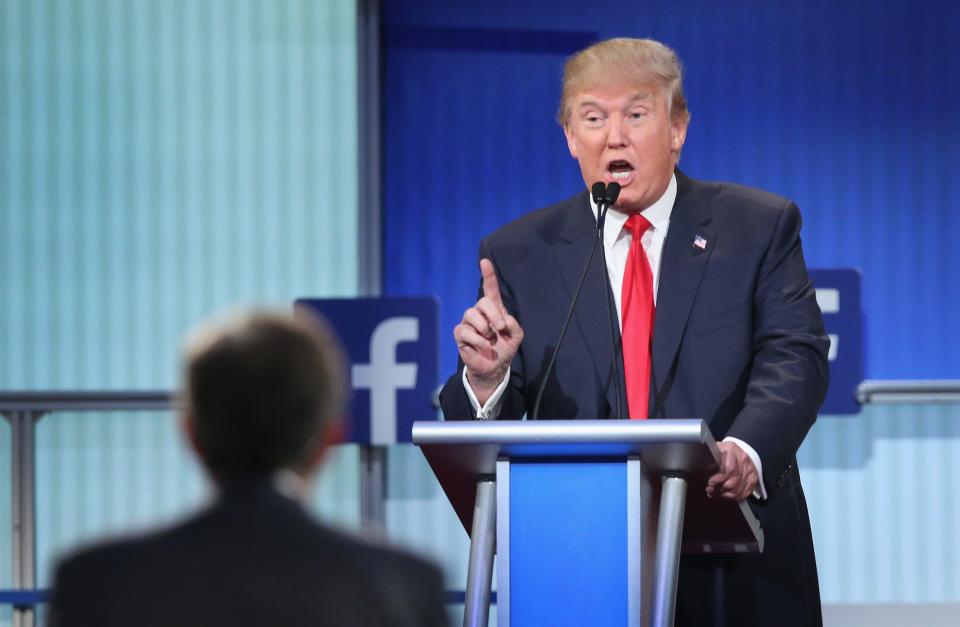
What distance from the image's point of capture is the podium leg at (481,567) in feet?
6.45

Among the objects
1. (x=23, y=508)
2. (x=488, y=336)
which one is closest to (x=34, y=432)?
(x=23, y=508)

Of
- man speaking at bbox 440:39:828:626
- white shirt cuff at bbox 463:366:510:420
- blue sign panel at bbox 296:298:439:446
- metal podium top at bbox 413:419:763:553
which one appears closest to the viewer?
metal podium top at bbox 413:419:763:553

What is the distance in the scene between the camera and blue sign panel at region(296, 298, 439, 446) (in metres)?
5.21

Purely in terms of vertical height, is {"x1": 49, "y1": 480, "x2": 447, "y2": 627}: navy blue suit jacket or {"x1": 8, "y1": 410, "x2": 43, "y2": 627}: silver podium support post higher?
{"x1": 49, "y1": 480, "x2": 447, "y2": 627}: navy blue suit jacket

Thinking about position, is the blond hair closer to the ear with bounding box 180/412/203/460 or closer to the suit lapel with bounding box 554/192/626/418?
the suit lapel with bounding box 554/192/626/418

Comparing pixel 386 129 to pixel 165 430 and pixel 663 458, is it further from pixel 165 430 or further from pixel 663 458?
pixel 663 458

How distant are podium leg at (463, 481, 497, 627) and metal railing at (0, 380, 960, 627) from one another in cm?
348

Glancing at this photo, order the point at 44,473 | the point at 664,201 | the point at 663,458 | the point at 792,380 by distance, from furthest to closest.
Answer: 1. the point at 44,473
2. the point at 664,201
3. the point at 792,380
4. the point at 663,458

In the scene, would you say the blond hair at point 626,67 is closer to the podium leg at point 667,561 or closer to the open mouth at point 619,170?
the open mouth at point 619,170

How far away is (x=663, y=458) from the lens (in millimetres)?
1900

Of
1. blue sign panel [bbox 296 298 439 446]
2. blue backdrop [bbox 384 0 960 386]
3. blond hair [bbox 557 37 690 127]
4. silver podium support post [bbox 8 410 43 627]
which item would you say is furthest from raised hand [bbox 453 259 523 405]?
silver podium support post [bbox 8 410 43 627]

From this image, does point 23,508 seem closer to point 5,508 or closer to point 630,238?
point 5,508

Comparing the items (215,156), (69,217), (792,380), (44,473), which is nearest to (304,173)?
(215,156)

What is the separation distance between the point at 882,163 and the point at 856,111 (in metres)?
0.22
